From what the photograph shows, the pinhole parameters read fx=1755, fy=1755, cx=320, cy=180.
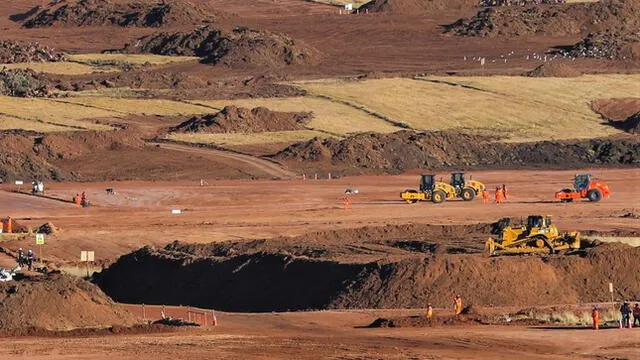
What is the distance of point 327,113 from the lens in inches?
4385

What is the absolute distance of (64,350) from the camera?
129 feet

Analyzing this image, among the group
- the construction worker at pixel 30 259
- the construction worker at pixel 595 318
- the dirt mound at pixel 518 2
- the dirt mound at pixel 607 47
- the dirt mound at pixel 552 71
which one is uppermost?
the dirt mound at pixel 518 2

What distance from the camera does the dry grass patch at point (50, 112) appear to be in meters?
106

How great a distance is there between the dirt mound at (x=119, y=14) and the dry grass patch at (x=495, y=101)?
45.2 m

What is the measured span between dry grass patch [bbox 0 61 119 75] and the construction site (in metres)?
0.56

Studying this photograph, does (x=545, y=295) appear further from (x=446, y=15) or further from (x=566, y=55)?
(x=446, y=15)

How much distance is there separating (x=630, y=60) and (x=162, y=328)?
3931 inches

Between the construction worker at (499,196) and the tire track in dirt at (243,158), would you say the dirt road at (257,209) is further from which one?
the tire track in dirt at (243,158)

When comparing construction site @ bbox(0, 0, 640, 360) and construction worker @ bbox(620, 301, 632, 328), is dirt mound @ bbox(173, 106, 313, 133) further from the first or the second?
construction worker @ bbox(620, 301, 632, 328)

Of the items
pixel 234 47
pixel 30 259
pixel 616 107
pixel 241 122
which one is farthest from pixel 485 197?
pixel 234 47

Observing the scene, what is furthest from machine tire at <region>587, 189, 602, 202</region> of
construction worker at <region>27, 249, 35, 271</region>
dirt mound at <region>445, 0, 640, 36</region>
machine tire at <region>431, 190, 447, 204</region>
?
dirt mound at <region>445, 0, 640, 36</region>

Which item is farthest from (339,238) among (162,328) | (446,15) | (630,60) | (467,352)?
(446,15)

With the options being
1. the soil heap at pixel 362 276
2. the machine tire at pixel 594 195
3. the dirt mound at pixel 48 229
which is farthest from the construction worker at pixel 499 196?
the dirt mound at pixel 48 229

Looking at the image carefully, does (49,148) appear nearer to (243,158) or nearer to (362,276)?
(243,158)
